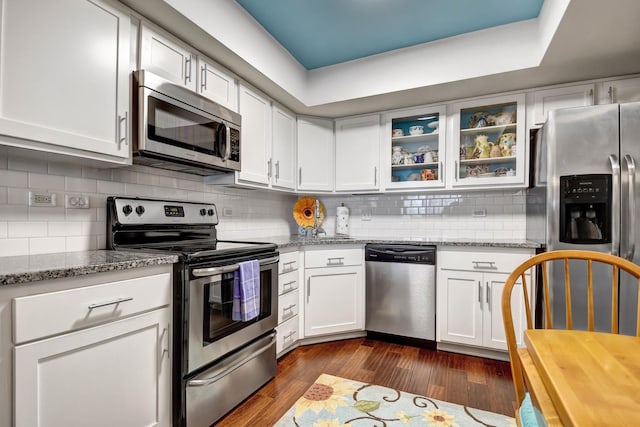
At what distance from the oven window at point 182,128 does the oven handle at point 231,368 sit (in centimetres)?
125

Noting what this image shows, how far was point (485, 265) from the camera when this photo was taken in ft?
7.84

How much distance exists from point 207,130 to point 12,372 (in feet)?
4.85

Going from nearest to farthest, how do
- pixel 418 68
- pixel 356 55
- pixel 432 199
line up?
pixel 418 68 → pixel 356 55 → pixel 432 199

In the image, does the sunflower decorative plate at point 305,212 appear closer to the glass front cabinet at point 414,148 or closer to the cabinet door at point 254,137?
the cabinet door at point 254,137

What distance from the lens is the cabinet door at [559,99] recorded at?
2.33 meters

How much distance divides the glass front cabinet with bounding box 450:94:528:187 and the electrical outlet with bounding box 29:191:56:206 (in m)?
2.77

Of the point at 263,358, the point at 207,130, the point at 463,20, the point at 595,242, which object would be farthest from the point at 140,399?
the point at 463,20

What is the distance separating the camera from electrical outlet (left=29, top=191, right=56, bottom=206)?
146cm

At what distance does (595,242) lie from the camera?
1887 mm

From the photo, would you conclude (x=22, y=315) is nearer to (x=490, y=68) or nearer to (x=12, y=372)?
(x=12, y=372)

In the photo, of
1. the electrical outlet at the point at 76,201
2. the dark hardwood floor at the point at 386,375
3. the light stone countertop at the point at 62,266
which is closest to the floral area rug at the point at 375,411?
the dark hardwood floor at the point at 386,375

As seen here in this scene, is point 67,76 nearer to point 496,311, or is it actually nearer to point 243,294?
point 243,294

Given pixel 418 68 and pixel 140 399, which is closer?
pixel 140 399

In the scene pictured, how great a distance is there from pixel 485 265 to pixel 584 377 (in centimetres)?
192
